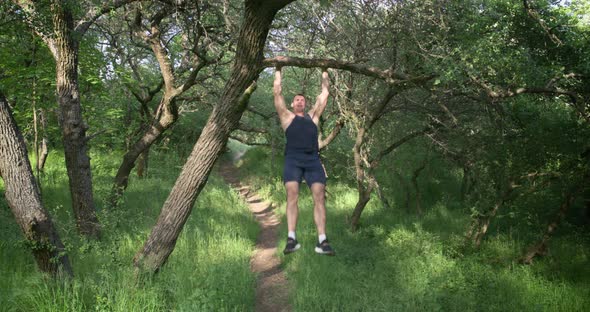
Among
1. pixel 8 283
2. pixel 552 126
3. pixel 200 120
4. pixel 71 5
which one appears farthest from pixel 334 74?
pixel 200 120

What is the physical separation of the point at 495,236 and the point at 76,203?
29.3 ft

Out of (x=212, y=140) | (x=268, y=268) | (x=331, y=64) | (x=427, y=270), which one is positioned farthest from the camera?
(x=268, y=268)

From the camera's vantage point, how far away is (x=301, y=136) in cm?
468

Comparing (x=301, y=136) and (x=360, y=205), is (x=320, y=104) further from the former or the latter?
(x=360, y=205)

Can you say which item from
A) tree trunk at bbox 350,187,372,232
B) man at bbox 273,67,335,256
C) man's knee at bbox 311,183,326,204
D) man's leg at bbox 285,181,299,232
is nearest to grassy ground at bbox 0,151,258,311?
man's leg at bbox 285,181,299,232

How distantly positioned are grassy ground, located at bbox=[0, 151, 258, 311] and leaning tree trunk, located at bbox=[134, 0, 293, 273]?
1.29 ft

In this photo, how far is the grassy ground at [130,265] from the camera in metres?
4.21

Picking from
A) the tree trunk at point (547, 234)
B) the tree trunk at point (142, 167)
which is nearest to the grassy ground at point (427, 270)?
the tree trunk at point (547, 234)

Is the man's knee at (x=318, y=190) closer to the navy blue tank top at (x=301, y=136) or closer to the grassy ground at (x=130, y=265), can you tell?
the navy blue tank top at (x=301, y=136)

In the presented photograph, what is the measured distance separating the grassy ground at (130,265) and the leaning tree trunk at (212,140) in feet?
1.29

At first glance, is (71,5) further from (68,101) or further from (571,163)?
(571,163)

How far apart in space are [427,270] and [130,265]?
502cm

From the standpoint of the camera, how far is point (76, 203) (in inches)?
280

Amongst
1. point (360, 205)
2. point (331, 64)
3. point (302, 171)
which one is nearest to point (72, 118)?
point (302, 171)
